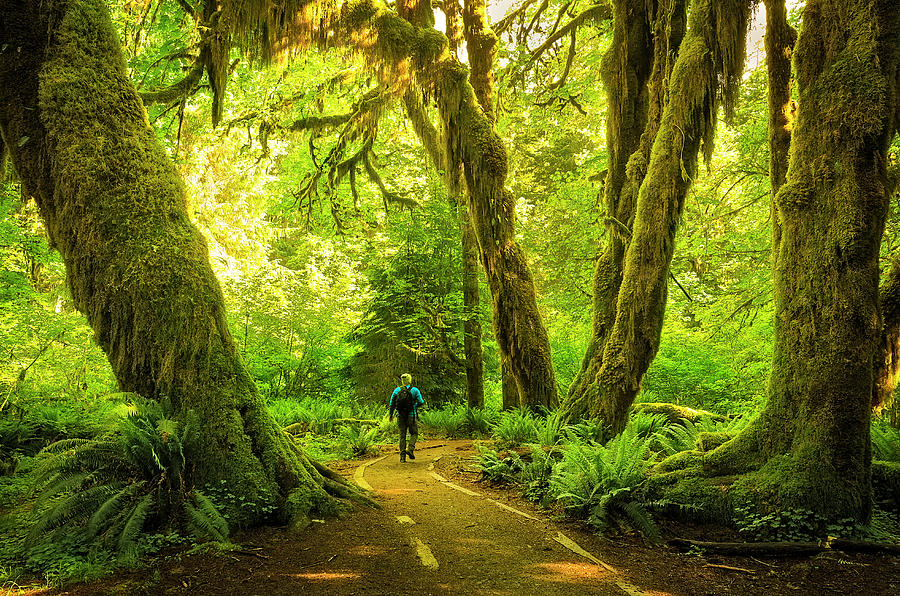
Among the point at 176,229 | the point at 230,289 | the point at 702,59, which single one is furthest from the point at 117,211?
the point at 230,289

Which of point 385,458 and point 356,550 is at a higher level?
point 356,550

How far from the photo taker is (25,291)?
9.01 m

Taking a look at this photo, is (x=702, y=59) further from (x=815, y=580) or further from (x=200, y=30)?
(x=200, y=30)

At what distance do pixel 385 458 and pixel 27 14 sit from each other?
28.3 ft

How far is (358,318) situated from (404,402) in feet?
32.6

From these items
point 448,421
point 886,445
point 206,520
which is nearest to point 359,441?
point 448,421

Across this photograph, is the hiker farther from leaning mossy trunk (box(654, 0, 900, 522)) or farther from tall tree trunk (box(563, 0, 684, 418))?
leaning mossy trunk (box(654, 0, 900, 522))

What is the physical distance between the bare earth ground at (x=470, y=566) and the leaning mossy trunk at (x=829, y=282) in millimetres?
718

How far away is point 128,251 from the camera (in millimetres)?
4898

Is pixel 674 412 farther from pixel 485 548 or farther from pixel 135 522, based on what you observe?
pixel 135 522

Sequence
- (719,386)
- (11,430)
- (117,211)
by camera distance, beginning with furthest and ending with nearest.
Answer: (719,386), (11,430), (117,211)

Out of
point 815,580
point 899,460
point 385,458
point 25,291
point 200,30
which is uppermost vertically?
point 200,30

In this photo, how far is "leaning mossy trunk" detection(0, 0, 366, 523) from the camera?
4.82 m

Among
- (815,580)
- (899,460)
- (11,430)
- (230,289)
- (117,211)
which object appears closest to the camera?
(815,580)
